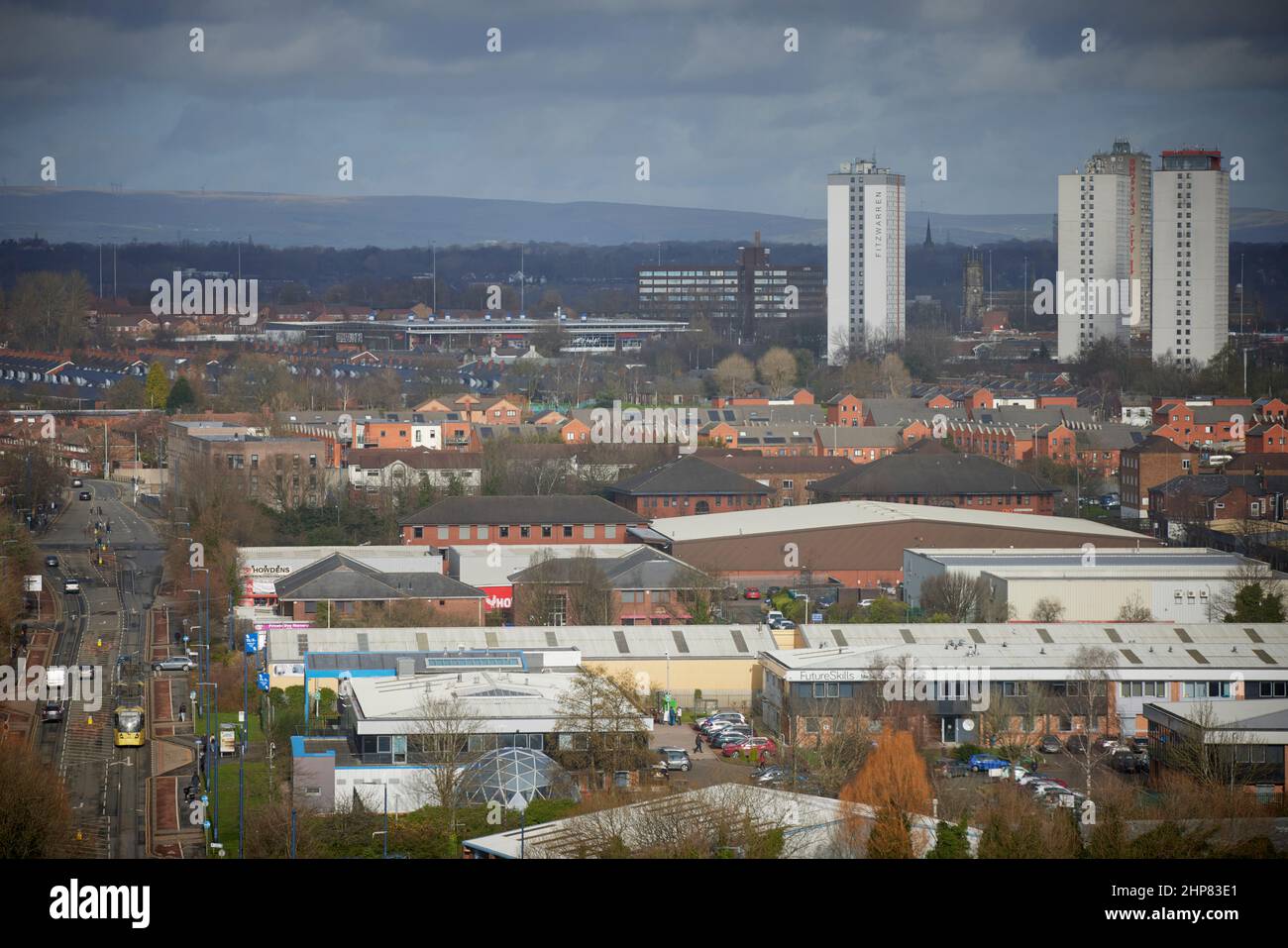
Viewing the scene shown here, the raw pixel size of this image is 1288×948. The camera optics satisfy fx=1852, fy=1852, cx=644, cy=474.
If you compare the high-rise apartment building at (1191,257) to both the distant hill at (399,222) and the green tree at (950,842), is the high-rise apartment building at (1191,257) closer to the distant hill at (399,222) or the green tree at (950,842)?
the distant hill at (399,222)

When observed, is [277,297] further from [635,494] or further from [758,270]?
[635,494]

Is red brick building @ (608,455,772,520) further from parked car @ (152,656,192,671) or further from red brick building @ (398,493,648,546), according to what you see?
parked car @ (152,656,192,671)

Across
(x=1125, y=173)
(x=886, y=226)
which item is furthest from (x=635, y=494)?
(x=886, y=226)

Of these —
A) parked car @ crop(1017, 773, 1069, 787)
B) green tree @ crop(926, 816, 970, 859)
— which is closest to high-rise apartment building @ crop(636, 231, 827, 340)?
parked car @ crop(1017, 773, 1069, 787)

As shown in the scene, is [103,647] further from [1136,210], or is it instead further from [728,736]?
[1136,210]

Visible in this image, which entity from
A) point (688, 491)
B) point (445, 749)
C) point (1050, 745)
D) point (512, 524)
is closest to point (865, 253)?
point (688, 491)
